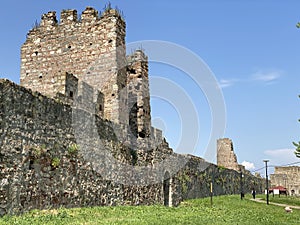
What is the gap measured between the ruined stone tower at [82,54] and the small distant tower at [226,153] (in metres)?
33.4

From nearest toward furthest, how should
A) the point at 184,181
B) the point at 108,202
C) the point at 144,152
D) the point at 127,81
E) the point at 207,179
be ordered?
the point at 108,202 < the point at 144,152 < the point at 127,81 < the point at 184,181 < the point at 207,179

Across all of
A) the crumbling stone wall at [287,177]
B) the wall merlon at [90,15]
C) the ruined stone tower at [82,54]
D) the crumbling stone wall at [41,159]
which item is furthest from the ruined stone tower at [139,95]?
the crumbling stone wall at [287,177]

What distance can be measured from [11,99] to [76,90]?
17.7ft

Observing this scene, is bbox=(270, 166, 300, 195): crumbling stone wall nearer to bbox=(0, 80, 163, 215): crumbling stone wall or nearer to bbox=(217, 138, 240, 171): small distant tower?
bbox=(217, 138, 240, 171): small distant tower

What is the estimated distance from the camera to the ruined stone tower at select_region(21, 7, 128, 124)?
2023cm

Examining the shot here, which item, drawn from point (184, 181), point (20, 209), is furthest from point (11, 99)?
point (184, 181)

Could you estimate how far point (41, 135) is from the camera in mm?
12461

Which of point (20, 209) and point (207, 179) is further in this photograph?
point (207, 179)

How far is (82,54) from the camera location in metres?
21.3

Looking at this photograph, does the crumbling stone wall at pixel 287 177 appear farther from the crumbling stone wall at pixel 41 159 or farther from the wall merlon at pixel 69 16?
the crumbling stone wall at pixel 41 159

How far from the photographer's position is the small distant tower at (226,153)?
2032 inches

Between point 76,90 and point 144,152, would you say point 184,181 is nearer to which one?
point 144,152

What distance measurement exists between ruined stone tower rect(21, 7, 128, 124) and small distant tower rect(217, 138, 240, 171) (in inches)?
1315

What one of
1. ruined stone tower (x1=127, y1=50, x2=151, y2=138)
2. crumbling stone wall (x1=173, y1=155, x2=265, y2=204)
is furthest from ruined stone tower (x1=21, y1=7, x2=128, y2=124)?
crumbling stone wall (x1=173, y1=155, x2=265, y2=204)
